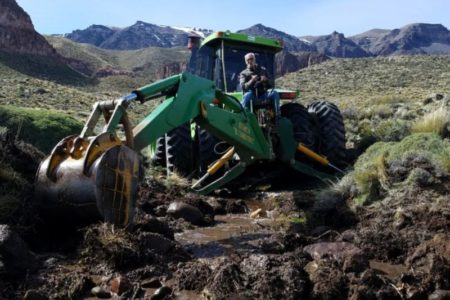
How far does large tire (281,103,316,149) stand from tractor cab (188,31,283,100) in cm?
103

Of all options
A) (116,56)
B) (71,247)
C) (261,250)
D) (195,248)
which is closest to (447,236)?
(261,250)

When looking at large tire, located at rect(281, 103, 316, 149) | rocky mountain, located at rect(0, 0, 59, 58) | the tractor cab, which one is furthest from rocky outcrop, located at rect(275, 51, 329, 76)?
large tire, located at rect(281, 103, 316, 149)

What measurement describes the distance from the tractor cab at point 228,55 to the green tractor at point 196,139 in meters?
0.02

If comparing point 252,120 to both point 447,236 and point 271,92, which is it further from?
point 447,236

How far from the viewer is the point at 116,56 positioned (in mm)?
129750

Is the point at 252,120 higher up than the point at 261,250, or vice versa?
the point at 252,120

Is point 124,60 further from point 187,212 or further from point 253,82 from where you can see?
point 187,212

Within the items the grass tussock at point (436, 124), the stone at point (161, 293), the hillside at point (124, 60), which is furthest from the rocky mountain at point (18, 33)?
the stone at point (161, 293)

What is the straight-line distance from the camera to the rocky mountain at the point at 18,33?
3270 inches

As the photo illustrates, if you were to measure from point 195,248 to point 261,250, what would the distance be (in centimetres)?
79

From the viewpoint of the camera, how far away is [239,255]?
5.64 metres

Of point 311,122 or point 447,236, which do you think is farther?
point 311,122

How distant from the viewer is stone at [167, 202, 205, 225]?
8.08 meters

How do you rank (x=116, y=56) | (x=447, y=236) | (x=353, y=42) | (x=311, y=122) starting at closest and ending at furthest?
(x=447, y=236), (x=311, y=122), (x=116, y=56), (x=353, y=42)
